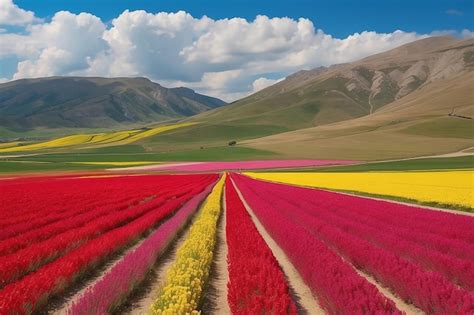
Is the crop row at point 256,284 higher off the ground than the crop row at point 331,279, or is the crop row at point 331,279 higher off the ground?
the crop row at point 256,284

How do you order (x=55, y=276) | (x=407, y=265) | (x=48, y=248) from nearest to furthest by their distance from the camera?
(x=55, y=276) < (x=407, y=265) < (x=48, y=248)

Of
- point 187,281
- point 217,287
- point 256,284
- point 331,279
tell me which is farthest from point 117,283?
point 331,279

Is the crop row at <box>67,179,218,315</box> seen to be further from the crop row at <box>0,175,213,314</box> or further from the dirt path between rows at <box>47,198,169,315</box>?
the crop row at <box>0,175,213,314</box>

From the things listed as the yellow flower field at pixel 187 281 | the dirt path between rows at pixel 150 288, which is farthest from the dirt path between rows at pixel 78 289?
the yellow flower field at pixel 187 281

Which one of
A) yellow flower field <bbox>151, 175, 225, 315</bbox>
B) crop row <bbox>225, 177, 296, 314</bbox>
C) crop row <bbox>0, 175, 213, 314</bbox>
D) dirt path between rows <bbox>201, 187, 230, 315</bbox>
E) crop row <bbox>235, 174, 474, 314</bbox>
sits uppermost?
crop row <bbox>0, 175, 213, 314</bbox>

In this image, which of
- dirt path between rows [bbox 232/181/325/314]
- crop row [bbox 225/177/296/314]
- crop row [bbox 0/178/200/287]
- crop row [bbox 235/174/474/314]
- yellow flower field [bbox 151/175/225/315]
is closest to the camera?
crop row [bbox 225/177/296/314]

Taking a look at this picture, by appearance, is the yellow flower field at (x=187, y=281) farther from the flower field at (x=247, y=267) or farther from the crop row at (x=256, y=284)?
the crop row at (x=256, y=284)

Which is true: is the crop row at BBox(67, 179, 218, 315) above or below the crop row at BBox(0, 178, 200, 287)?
below

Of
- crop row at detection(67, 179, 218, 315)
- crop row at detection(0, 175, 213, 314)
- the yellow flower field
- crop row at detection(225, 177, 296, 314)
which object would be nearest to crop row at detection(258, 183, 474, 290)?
crop row at detection(225, 177, 296, 314)

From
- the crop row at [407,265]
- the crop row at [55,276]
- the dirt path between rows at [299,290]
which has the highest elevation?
the crop row at [55,276]

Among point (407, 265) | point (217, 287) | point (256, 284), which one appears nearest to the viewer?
point (256, 284)

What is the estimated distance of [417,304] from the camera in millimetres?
9578

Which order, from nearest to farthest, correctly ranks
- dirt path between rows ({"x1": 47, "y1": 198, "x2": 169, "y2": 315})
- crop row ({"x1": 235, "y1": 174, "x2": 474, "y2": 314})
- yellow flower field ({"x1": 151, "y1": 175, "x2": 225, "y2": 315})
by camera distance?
yellow flower field ({"x1": 151, "y1": 175, "x2": 225, "y2": 315}), crop row ({"x1": 235, "y1": 174, "x2": 474, "y2": 314}), dirt path between rows ({"x1": 47, "y1": 198, "x2": 169, "y2": 315})

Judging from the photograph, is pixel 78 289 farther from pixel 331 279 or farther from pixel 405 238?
pixel 405 238
